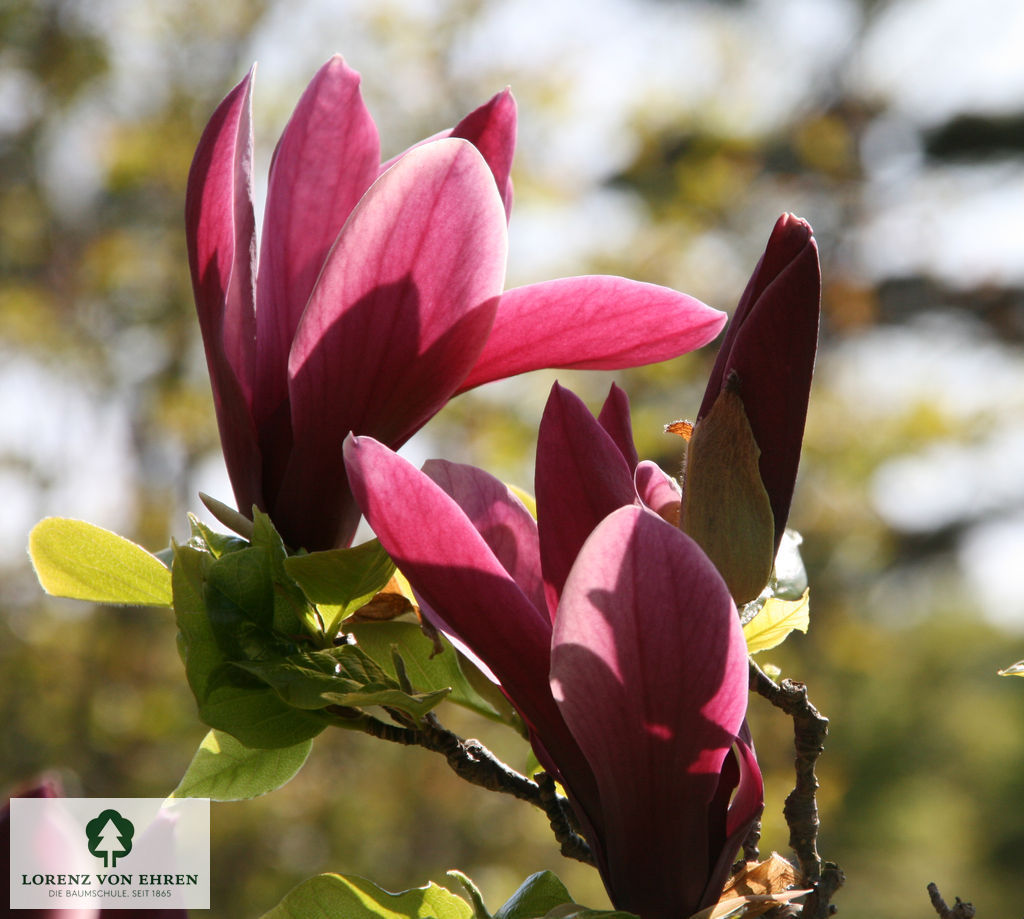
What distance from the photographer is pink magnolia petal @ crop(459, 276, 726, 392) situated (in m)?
0.34

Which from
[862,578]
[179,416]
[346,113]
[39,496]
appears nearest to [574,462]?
[346,113]

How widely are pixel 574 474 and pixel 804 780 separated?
0.13m

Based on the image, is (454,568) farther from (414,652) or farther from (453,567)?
(414,652)

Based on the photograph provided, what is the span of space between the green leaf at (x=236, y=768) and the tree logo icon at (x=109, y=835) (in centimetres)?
2

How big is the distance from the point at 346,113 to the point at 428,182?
0.27 feet

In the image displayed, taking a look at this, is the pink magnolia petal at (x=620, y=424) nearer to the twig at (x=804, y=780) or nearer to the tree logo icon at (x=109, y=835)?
the twig at (x=804, y=780)

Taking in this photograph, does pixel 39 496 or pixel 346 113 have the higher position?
pixel 39 496

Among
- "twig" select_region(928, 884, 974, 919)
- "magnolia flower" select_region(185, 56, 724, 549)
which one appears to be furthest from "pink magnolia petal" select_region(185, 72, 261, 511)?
"twig" select_region(928, 884, 974, 919)

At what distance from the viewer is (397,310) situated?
0.31 m

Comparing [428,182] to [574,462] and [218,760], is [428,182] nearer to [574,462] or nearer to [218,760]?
[574,462]

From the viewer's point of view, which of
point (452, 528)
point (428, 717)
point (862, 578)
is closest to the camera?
point (452, 528)

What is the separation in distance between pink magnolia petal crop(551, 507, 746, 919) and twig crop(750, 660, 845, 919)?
0.05m

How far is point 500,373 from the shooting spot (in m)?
0.35

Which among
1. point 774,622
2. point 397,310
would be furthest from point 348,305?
point 774,622
